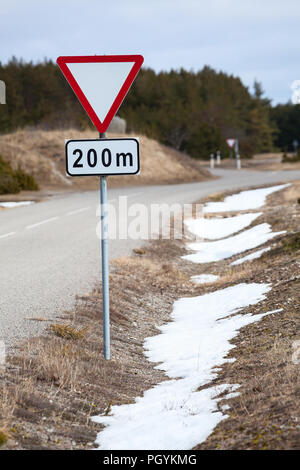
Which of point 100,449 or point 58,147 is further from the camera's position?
point 58,147

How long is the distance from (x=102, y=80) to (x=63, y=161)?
3289 centimetres

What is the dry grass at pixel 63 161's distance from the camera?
116 ft

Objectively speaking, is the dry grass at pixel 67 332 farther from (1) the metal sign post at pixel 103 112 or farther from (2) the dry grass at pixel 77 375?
(1) the metal sign post at pixel 103 112

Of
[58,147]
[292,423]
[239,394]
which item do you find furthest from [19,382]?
[58,147]

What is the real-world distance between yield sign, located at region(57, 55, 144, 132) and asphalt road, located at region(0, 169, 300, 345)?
7.80ft

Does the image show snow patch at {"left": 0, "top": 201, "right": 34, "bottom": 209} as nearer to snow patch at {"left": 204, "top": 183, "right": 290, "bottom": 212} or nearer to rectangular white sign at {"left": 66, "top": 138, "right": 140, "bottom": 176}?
snow patch at {"left": 204, "top": 183, "right": 290, "bottom": 212}

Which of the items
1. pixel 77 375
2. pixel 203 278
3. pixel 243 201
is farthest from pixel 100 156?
pixel 243 201

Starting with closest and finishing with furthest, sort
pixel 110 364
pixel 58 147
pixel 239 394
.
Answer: pixel 239 394 → pixel 110 364 → pixel 58 147

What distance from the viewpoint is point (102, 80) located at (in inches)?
224

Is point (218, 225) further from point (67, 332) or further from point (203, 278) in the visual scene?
point (67, 332)

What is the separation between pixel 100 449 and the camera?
4.09m

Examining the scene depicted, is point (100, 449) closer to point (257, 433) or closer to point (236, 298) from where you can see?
point (257, 433)

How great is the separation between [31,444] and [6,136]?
38.2 metres

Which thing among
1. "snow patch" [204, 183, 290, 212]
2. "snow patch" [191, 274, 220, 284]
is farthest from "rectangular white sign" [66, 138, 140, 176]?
"snow patch" [204, 183, 290, 212]
